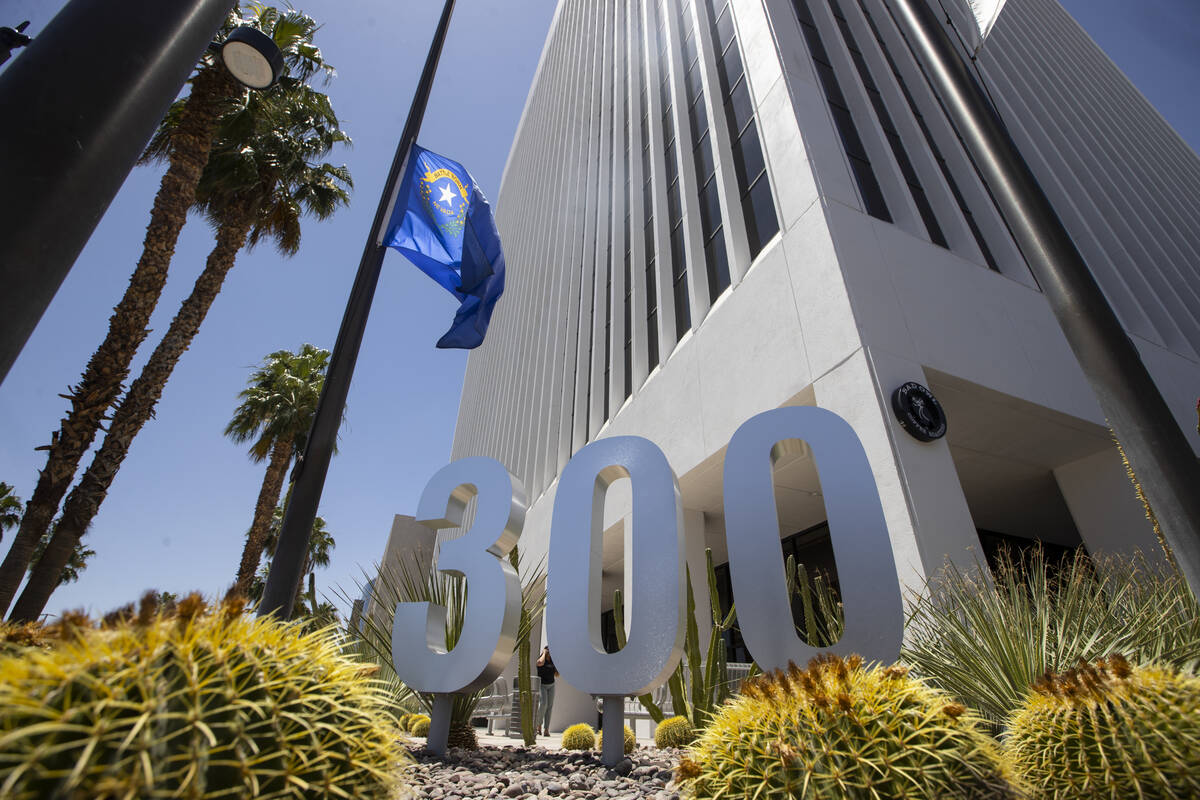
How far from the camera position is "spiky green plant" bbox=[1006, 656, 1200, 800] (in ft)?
6.53

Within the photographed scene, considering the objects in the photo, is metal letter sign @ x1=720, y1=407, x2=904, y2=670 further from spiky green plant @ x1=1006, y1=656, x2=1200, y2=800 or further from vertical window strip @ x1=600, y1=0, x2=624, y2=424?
vertical window strip @ x1=600, y1=0, x2=624, y2=424

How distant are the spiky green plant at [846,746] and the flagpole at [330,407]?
2526 mm

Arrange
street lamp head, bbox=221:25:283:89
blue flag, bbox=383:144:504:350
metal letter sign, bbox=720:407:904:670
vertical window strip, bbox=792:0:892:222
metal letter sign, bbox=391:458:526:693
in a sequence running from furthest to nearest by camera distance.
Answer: vertical window strip, bbox=792:0:892:222 → blue flag, bbox=383:144:504:350 → street lamp head, bbox=221:25:283:89 → metal letter sign, bbox=391:458:526:693 → metal letter sign, bbox=720:407:904:670

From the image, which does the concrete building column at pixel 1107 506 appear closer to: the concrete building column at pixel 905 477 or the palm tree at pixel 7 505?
the concrete building column at pixel 905 477

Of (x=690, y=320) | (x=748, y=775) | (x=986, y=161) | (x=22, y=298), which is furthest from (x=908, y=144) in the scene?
(x=22, y=298)

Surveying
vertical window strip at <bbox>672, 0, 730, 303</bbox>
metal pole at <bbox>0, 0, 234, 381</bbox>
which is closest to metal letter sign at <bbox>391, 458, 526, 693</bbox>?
metal pole at <bbox>0, 0, 234, 381</bbox>

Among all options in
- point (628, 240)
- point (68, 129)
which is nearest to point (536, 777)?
point (68, 129)

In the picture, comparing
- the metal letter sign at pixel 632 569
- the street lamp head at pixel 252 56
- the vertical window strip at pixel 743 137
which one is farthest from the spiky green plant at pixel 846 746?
the vertical window strip at pixel 743 137

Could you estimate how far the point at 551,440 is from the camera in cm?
2141

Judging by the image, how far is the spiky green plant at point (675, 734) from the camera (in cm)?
627

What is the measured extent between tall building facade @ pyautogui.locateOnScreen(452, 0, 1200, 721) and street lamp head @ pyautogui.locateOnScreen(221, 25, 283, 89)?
5856mm

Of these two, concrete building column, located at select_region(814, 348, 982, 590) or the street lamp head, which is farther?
concrete building column, located at select_region(814, 348, 982, 590)

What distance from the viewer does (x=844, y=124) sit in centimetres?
1074

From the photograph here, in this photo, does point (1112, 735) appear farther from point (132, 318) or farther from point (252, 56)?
point (132, 318)
